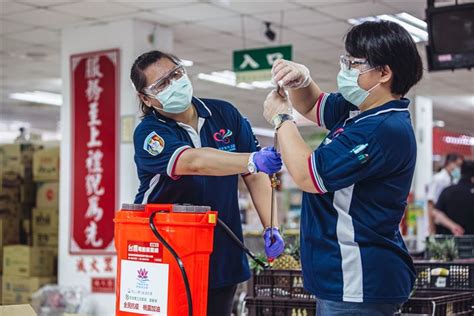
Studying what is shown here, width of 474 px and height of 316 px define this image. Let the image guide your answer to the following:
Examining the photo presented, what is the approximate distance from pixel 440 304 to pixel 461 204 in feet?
15.6

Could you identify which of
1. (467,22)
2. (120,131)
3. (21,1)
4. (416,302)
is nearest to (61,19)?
(21,1)

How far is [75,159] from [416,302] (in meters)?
5.65

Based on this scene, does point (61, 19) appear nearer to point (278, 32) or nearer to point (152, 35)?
point (152, 35)

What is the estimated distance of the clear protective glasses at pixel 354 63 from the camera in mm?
2467

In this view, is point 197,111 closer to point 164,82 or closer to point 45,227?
point 164,82

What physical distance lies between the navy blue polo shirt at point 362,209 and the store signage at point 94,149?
585cm

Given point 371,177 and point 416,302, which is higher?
point 371,177

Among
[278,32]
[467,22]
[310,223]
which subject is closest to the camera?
[310,223]

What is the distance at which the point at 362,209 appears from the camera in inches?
94.2

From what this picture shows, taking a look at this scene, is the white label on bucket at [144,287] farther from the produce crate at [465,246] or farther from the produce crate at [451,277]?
the produce crate at [465,246]

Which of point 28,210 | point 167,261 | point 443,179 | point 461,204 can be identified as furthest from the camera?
point 443,179

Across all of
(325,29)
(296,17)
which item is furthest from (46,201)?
(325,29)

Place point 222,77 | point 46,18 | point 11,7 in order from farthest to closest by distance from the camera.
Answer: point 222,77
point 46,18
point 11,7

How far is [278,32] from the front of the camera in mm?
9062
